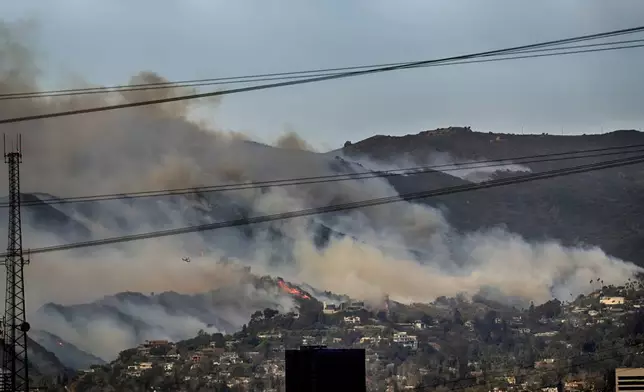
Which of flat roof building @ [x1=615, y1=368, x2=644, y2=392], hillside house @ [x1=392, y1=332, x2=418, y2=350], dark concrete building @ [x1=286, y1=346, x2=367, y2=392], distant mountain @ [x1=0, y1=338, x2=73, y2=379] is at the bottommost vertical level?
dark concrete building @ [x1=286, y1=346, x2=367, y2=392]

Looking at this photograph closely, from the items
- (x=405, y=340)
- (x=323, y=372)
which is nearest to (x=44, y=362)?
(x=405, y=340)

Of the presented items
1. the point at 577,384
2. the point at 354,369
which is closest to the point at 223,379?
the point at 577,384

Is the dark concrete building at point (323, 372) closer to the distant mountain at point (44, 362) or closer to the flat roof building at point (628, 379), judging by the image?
the distant mountain at point (44, 362)

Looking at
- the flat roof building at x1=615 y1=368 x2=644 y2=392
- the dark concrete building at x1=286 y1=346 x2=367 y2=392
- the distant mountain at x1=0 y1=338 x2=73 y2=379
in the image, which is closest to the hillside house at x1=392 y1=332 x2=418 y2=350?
the flat roof building at x1=615 y1=368 x2=644 y2=392

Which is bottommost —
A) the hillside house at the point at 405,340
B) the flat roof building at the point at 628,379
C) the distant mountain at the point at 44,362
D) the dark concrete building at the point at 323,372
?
the dark concrete building at the point at 323,372

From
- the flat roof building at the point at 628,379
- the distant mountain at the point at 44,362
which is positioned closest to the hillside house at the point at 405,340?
the flat roof building at the point at 628,379

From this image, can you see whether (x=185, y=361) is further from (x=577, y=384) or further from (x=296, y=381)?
(x=296, y=381)

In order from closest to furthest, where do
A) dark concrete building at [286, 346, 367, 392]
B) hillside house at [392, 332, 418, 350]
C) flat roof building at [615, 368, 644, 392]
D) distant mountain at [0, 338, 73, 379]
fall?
dark concrete building at [286, 346, 367, 392] → distant mountain at [0, 338, 73, 379] → flat roof building at [615, 368, 644, 392] → hillside house at [392, 332, 418, 350]

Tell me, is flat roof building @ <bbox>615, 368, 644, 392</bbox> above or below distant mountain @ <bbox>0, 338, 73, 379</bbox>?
below

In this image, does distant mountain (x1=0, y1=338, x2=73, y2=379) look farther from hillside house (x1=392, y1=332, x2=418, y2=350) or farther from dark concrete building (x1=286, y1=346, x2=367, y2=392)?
dark concrete building (x1=286, y1=346, x2=367, y2=392)
